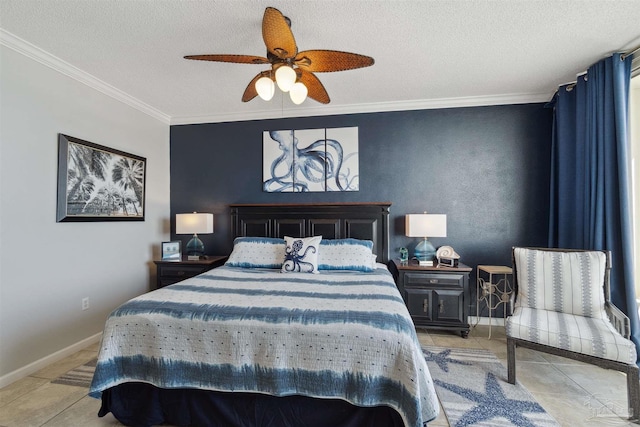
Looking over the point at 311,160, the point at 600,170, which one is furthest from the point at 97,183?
the point at 600,170

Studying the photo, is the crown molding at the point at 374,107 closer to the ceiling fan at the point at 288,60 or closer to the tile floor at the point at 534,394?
the ceiling fan at the point at 288,60

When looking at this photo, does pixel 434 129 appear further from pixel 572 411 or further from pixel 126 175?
pixel 126 175

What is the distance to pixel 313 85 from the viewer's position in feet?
7.13

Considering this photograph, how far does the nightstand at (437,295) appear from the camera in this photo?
2926 mm

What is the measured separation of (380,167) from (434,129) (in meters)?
0.79

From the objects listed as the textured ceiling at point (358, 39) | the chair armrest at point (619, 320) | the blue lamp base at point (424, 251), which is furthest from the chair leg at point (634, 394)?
the textured ceiling at point (358, 39)

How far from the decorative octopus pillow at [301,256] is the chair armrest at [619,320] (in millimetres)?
2299

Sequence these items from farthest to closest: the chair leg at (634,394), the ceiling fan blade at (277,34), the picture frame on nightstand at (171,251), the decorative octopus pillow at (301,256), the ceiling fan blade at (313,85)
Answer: the picture frame on nightstand at (171,251)
the decorative octopus pillow at (301,256)
the ceiling fan blade at (313,85)
the chair leg at (634,394)
the ceiling fan blade at (277,34)

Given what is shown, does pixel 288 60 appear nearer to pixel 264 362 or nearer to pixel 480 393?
pixel 264 362

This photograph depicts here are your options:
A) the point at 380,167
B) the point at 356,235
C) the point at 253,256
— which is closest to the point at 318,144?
the point at 380,167

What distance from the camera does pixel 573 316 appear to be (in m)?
2.17

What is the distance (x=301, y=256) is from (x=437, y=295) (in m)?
1.53

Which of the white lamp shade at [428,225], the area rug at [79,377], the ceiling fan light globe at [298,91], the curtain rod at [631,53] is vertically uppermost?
the curtain rod at [631,53]

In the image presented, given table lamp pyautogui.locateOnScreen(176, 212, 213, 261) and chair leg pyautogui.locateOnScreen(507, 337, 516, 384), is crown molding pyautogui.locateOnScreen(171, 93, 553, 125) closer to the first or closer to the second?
table lamp pyautogui.locateOnScreen(176, 212, 213, 261)
